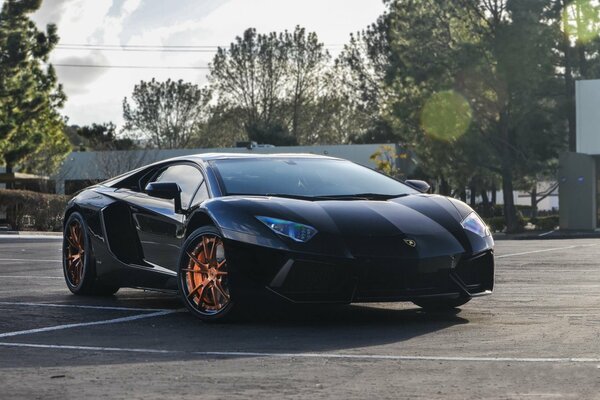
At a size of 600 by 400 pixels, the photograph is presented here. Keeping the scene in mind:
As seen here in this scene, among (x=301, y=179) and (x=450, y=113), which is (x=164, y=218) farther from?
(x=450, y=113)

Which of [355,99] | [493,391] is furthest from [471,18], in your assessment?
[493,391]

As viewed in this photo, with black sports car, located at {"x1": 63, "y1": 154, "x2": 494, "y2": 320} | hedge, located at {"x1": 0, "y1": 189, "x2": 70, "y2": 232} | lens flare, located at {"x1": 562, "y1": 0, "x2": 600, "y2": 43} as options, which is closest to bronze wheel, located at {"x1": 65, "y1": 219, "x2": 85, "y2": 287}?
black sports car, located at {"x1": 63, "y1": 154, "x2": 494, "y2": 320}

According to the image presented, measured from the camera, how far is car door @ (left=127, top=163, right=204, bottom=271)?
8.68 m

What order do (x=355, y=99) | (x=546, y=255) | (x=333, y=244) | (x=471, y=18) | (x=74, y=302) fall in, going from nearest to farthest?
(x=333, y=244) < (x=74, y=302) < (x=546, y=255) < (x=471, y=18) < (x=355, y=99)

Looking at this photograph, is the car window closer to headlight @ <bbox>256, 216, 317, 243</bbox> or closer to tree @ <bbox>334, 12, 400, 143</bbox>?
headlight @ <bbox>256, 216, 317, 243</bbox>

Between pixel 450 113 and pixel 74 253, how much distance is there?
4154cm

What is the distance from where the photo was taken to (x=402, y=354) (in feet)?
20.2

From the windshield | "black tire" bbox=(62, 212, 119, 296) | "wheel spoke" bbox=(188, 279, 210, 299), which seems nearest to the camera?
"wheel spoke" bbox=(188, 279, 210, 299)

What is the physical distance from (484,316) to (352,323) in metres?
1.07

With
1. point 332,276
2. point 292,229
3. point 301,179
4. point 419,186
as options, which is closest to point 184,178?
point 301,179

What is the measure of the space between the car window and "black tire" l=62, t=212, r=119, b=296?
3.47 feet

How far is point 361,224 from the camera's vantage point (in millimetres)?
7656

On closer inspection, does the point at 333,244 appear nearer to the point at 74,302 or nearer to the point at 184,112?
the point at 74,302

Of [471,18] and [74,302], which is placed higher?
[471,18]
